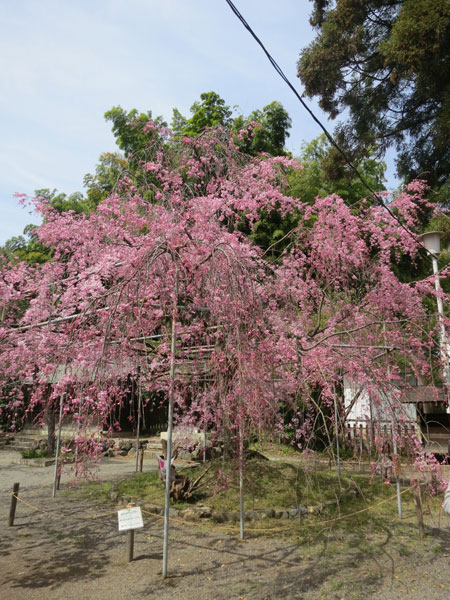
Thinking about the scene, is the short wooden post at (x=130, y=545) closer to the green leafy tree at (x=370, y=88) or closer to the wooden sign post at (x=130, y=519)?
the wooden sign post at (x=130, y=519)

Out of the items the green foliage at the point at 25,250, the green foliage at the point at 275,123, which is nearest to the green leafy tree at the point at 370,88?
the green foliage at the point at 275,123

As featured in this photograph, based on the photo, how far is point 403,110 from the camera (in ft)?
48.0

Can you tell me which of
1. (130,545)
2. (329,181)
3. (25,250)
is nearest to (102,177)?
(25,250)

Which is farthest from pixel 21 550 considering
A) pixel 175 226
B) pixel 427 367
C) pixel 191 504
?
pixel 427 367

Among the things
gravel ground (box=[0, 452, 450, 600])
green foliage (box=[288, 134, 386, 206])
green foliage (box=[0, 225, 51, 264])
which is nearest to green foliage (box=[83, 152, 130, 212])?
green foliage (box=[0, 225, 51, 264])

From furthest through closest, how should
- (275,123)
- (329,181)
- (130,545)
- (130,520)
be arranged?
(275,123), (329,181), (130,545), (130,520)

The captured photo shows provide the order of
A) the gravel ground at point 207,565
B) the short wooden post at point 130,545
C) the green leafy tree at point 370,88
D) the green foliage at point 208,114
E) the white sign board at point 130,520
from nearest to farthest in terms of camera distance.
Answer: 1. the gravel ground at point 207,565
2. the white sign board at point 130,520
3. the short wooden post at point 130,545
4. the green leafy tree at point 370,88
5. the green foliage at point 208,114

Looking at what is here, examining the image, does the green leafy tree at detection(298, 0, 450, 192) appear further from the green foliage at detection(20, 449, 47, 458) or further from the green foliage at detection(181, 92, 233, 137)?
the green foliage at detection(20, 449, 47, 458)

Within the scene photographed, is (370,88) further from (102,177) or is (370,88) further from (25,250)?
(25,250)

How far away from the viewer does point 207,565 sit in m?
5.37

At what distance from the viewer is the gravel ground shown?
15.2ft

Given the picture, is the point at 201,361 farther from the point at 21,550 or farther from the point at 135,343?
the point at 21,550

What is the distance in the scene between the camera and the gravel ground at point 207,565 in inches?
183

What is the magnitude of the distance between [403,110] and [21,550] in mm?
16558
